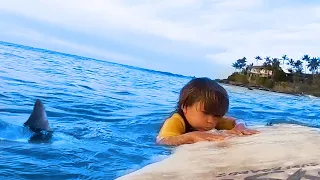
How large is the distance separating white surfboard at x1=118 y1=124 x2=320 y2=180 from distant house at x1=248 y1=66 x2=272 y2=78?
8868cm

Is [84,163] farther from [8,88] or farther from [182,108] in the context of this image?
[8,88]

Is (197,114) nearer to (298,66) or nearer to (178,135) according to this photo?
(178,135)

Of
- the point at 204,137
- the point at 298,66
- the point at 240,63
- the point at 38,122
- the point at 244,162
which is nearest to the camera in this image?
the point at 244,162

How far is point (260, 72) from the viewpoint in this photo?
313 ft

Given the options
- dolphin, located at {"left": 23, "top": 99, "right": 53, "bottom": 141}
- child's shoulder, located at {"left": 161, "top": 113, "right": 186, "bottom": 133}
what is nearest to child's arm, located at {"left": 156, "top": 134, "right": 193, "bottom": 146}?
child's shoulder, located at {"left": 161, "top": 113, "right": 186, "bottom": 133}

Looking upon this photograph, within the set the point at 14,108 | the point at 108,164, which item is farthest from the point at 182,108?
the point at 14,108

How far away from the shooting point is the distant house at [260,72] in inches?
3605

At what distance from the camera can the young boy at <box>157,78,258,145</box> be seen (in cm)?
365

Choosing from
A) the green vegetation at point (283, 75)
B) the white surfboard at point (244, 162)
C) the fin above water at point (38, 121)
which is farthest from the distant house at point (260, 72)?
the white surfboard at point (244, 162)

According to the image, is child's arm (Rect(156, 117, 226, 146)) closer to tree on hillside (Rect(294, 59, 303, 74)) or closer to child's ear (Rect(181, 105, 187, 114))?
child's ear (Rect(181, 105, 187, 114))

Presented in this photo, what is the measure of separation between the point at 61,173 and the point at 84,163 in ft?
1.18

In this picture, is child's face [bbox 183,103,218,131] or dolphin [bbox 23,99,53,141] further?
dolphin [bbox 23,99,53,141]

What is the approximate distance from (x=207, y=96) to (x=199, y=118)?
0.79 ft

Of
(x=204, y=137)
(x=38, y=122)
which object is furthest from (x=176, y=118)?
(x=38, y=122)
